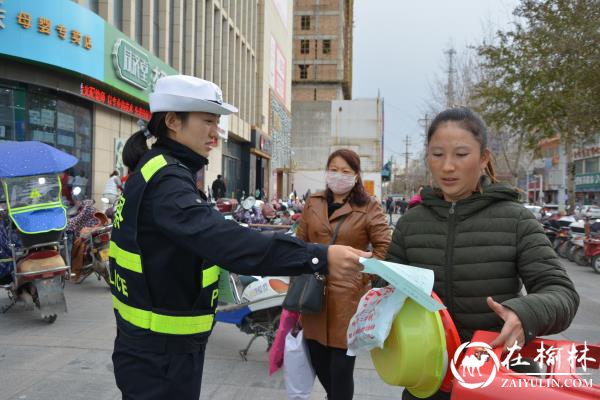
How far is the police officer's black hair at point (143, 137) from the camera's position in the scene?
1.94 metres

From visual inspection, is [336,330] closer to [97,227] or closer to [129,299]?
[129,299]

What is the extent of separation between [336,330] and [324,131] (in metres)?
49.4

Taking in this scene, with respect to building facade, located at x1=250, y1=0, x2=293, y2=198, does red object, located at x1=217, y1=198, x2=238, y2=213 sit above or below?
below

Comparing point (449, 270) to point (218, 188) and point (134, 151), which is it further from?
point (218, 188)

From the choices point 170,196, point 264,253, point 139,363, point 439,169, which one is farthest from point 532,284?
point 139,363

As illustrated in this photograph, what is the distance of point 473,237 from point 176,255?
1.05 metres

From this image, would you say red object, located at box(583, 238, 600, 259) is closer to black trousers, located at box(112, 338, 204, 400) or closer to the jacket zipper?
the jacket zipper

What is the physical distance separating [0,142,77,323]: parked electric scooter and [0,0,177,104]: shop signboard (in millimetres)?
5661

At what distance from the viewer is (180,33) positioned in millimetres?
18219

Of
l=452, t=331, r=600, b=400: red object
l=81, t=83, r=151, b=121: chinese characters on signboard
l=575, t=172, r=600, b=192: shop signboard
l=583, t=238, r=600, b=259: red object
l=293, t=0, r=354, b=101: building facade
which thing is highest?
l=293, t=0, r=354, b=101: building facade

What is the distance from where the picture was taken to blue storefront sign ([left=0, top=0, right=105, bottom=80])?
9.91 m

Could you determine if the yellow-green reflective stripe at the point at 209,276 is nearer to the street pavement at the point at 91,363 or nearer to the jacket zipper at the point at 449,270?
the jacket zipper at the point at 449,270

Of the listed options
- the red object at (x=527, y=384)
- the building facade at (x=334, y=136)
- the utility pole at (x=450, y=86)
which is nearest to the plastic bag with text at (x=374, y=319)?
the red object at (x=527, y=384)

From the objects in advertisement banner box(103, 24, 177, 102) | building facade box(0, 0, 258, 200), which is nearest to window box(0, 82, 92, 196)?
building facade box(0, 0, 258, 200)
